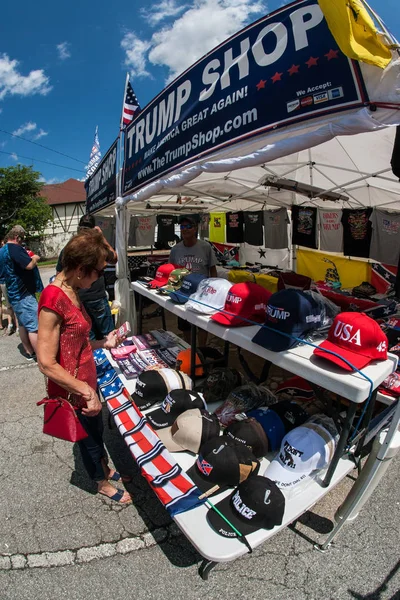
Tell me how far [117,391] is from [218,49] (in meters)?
2.93

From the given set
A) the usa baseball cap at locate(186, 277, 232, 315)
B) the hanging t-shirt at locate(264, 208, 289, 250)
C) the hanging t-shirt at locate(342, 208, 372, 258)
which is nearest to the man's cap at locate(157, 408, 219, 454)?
the usa baseball cap at locate(186, 277, 232, 315)

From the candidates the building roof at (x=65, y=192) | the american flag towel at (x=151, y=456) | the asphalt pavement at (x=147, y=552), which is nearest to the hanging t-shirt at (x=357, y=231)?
the asphalt pavement at (x=147, y=552)

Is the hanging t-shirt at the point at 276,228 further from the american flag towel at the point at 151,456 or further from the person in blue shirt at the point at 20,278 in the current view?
the american flag towel at the point at 151,456

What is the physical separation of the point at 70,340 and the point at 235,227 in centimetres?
821

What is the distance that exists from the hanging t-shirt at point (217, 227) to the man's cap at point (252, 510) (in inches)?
369

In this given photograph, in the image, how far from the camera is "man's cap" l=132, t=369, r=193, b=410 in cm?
230

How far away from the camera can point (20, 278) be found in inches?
167

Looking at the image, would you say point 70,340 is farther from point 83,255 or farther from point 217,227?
point 217,227

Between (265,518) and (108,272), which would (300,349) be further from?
(108,272)

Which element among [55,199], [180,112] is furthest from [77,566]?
[55,199]

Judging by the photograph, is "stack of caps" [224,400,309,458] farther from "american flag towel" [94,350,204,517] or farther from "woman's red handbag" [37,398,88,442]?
"woman's red handbag" [37,398,88,442]

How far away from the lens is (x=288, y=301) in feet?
5.49

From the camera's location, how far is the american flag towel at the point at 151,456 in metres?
1.51

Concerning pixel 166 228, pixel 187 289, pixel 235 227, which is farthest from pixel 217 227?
pixel 187 289
